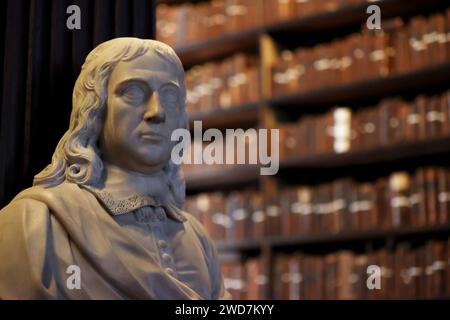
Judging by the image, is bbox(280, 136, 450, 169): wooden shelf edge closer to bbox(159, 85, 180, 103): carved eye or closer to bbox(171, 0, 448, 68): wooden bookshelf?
bbox(171, 0, 448, 68): wooden bookshelf

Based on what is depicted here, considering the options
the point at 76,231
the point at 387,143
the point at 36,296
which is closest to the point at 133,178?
the point at 76,231

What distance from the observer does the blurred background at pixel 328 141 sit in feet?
13.5

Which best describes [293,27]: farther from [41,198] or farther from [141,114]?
[41,198]

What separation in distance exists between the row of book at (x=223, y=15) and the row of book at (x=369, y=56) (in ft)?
0.66

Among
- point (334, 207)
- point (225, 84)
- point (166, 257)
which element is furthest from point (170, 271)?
point (225, 84)

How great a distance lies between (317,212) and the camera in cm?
441

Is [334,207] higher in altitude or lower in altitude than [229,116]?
lower

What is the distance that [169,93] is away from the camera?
2.19m

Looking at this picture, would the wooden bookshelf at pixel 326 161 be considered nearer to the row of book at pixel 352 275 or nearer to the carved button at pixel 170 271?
the row of book at pixel 352 275

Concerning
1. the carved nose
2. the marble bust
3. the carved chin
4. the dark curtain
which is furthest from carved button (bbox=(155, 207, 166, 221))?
the dark curtain

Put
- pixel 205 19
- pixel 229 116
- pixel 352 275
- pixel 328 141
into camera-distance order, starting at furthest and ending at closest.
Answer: pixel 205 19 → pixel 229 116 → pixel 328 141 → pixel 352 275

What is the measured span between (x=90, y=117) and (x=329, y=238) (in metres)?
2.37

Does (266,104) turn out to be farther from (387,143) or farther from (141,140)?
(141,140)

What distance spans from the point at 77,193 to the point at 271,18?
2851 millimetres
